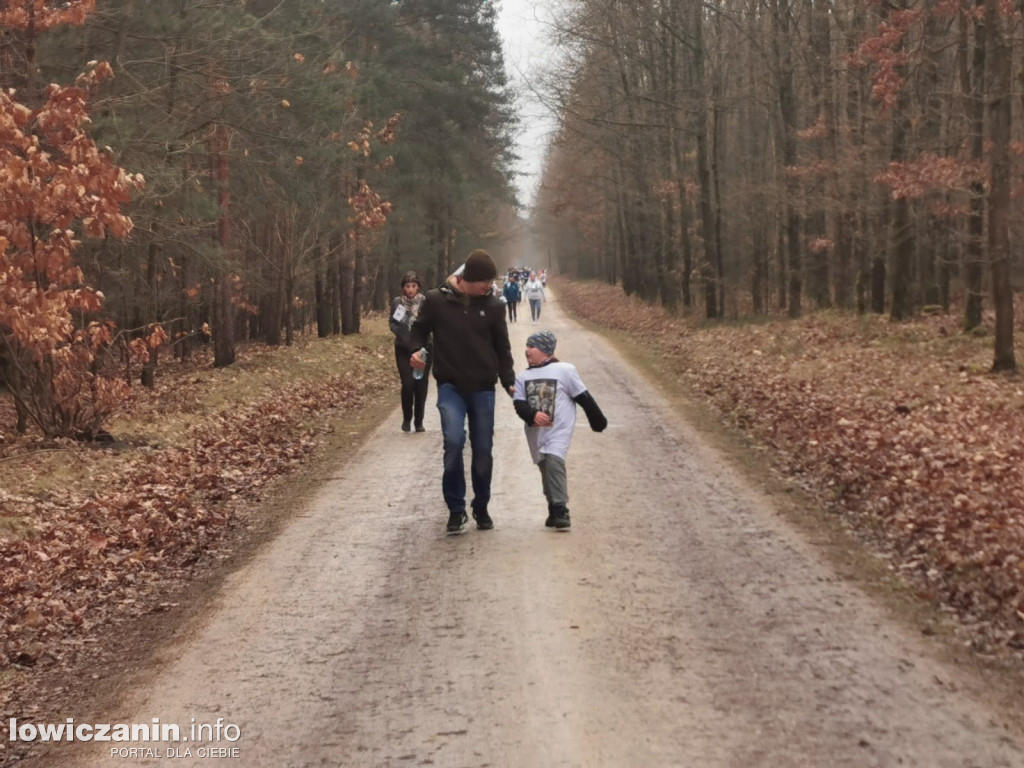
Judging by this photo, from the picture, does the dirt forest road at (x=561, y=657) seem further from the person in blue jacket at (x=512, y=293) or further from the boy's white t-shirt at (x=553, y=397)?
the person in blue jacket at (x=512, y=293)

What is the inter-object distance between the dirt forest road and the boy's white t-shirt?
2.39 feet

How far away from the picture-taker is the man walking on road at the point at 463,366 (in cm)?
872

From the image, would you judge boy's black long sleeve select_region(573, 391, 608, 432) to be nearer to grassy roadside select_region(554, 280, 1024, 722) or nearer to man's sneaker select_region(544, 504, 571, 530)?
man's sneaker select_region(544, 504, 571, 530)

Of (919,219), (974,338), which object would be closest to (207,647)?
(974,338)

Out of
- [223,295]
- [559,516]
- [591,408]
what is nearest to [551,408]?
[591,408]

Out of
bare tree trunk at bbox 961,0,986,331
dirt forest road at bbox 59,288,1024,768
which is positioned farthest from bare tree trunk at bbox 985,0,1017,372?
dirt forest road at bbox 59,288,1024,768

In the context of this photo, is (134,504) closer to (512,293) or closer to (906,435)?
(906,435)

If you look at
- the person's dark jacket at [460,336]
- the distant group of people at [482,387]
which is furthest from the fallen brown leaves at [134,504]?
the person's dark jacket at [460,336]

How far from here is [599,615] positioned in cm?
656

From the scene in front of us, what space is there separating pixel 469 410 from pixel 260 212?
58.9 ft

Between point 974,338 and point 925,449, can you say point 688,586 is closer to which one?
point 925,449

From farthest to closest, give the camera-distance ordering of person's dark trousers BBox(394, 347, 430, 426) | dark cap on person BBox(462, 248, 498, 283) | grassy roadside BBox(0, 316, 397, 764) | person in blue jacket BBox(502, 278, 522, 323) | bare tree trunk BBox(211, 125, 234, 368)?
person in blue jacket BBox(502, 278, 522, 323)
bare tree trunk BBox(211, 125, 234, 368)
person's dark trousers BBox(394, 347, 430, 426)
dark cap on person BBox(462, 248, 498, 283)
grassy roadside BBox(0, 316, 397, 764)

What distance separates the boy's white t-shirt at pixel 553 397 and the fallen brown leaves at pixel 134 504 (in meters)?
2.84

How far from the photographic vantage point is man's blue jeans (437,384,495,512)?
871 centimetres
